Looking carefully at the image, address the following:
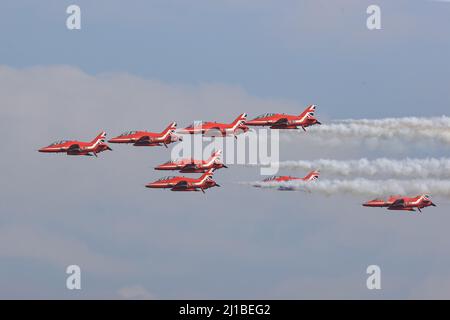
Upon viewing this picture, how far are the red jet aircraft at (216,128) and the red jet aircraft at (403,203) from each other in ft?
61.5

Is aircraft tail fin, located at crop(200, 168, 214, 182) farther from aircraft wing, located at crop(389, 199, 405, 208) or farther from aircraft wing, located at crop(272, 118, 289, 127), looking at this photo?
aircraft wing, located at crop(389, 199, 405, 208)

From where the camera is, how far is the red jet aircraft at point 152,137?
106 m

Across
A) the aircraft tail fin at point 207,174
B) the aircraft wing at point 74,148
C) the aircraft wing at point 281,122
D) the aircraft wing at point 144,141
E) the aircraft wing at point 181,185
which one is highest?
the aircraft wing at point 281,122

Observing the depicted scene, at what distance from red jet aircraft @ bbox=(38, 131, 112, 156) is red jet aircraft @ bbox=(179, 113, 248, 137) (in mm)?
8910

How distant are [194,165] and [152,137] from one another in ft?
18.9

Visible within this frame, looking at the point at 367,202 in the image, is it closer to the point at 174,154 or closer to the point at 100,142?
the point at 174,154

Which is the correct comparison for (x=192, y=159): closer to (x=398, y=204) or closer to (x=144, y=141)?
(x=144, y=141)

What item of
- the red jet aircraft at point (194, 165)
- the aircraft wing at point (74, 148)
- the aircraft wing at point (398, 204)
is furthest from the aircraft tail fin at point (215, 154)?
the aircraft wing at point (398, 204)

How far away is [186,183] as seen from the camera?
108 metres

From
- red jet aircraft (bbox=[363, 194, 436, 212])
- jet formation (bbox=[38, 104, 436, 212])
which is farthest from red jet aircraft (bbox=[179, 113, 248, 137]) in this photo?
red jet aircraft (bbox=[363, 194, 436, 212])

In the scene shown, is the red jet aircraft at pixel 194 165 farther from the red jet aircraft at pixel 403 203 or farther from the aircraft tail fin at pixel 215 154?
the red jet aircraft at pixel 403 203

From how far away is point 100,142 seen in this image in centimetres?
10556
